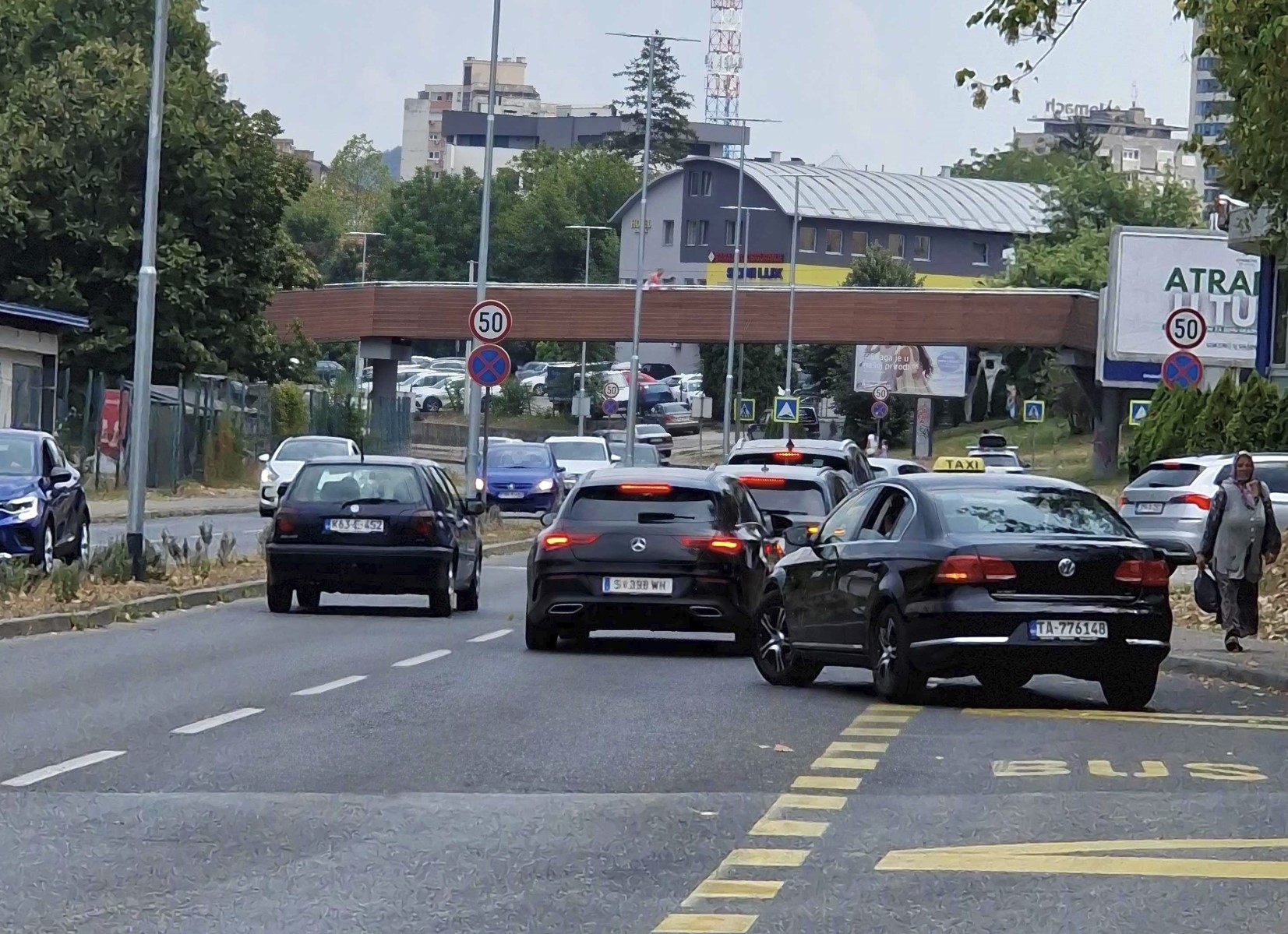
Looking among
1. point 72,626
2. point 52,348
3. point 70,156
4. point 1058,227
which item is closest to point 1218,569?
point 72,626

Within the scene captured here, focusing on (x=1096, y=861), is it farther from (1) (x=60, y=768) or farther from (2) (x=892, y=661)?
(2) (x=892, y=661)

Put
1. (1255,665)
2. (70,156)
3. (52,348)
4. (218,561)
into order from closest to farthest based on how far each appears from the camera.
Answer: (1255,665) < (218,561) < (52,348) < (70,156)

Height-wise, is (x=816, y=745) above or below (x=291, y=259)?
below

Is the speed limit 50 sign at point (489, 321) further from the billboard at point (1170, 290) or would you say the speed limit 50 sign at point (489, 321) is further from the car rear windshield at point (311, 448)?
the billboard at point (1170, 290)

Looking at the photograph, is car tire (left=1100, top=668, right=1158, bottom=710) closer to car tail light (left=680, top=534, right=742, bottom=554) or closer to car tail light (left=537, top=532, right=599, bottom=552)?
car tail light (left=680, top=534, right=742, bottom=554)

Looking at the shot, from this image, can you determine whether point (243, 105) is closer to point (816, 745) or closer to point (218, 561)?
point (218, 561)

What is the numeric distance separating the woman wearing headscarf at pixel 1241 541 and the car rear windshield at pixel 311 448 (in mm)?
27411

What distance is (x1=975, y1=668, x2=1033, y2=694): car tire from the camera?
51.8ft

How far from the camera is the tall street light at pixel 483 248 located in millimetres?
40156

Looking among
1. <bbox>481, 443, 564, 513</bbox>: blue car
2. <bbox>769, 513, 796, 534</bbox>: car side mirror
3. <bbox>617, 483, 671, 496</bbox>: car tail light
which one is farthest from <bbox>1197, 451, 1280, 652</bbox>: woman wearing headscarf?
<bbox>481, 443, 564, 513</bbox>: blue car

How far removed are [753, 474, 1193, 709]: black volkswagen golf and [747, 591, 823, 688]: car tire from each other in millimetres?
714

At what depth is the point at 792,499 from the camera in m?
24.6

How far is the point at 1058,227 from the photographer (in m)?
115

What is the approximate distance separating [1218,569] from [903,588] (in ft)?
23.6
